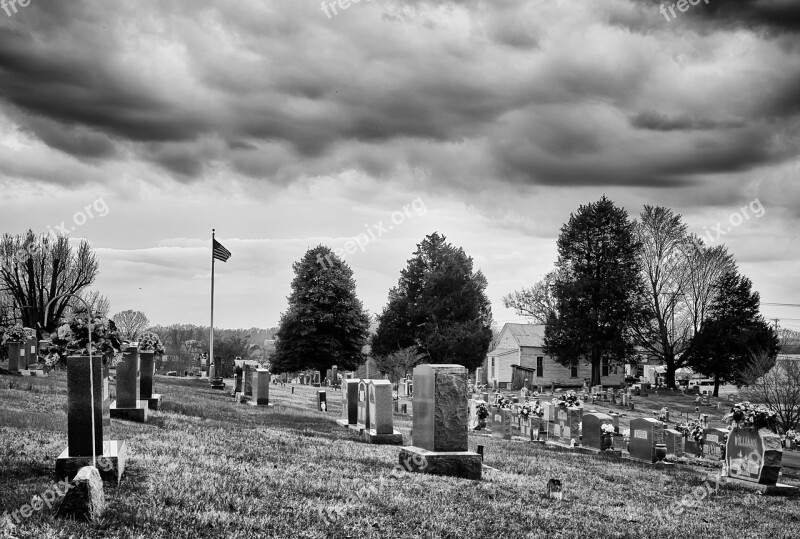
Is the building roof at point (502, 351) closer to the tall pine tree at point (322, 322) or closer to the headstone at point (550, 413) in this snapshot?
the tall pine tree at point (322, 322)

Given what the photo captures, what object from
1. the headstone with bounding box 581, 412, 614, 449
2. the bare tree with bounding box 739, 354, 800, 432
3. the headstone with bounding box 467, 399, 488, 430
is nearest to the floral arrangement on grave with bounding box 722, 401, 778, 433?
the headstone with bounding box 581, 412, 614, 449

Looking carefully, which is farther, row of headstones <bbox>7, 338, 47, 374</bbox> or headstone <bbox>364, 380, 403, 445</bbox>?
row of headstones <bbox>7, 338, 47, 374</bbox>

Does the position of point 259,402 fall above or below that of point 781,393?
above

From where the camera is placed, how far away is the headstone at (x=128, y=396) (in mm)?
14914

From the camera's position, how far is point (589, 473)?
13867 millimetres

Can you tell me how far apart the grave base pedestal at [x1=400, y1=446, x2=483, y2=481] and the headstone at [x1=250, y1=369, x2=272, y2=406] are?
14.8 m

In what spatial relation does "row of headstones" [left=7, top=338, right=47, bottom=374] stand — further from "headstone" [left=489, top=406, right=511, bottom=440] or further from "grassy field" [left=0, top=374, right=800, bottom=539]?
"headstone" [left=489, top=406, right=511, bottom=440]

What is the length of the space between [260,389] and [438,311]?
40.7 m

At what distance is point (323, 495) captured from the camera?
314 inches

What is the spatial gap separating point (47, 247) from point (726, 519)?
53942 mm

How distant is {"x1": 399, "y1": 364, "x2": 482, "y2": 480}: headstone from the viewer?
11.0 metres

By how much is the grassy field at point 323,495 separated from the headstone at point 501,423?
8.25 meters

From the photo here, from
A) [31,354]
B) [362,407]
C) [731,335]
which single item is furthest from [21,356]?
[731,335]

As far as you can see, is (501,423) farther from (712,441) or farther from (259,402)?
(259,402)
